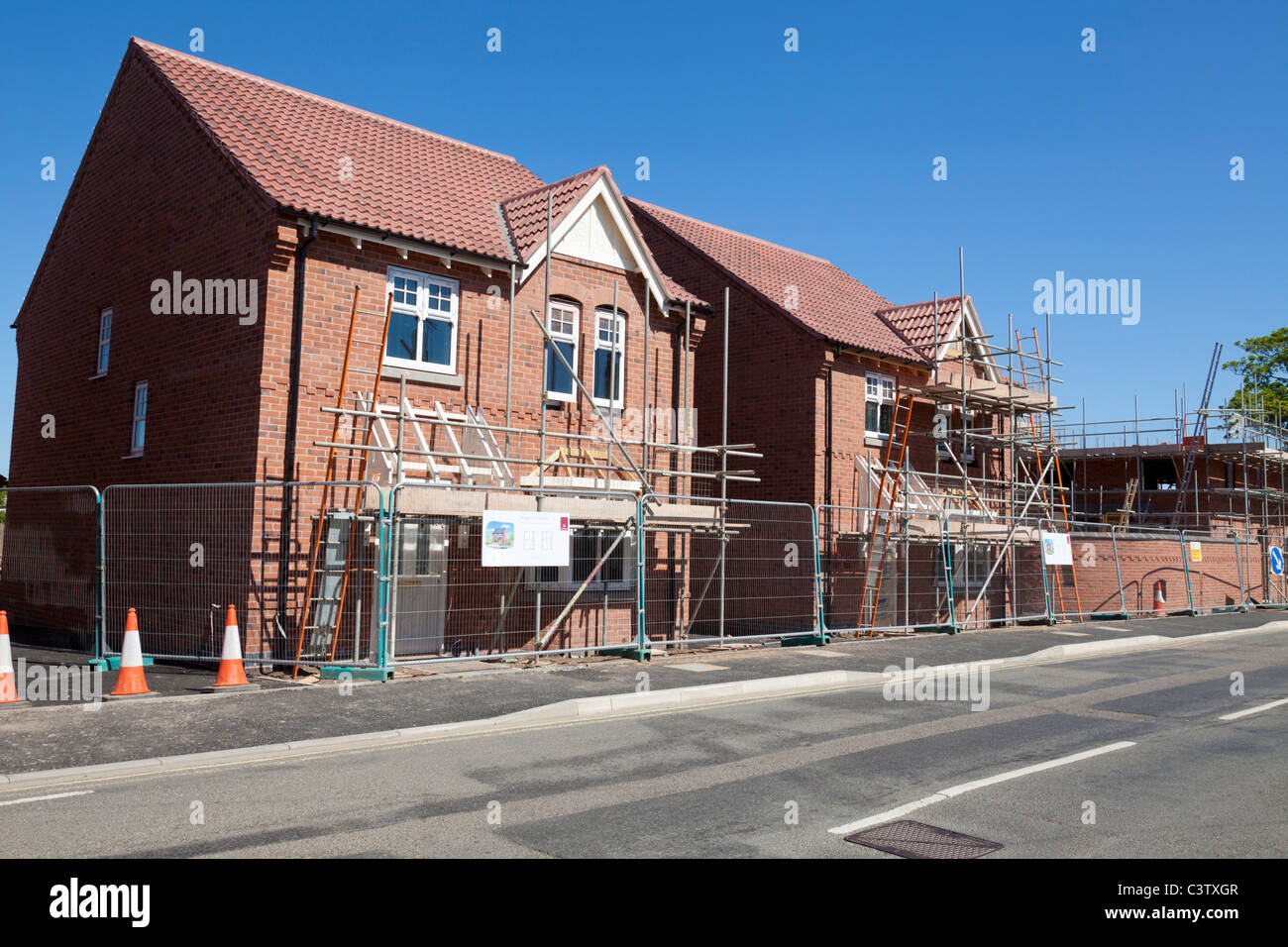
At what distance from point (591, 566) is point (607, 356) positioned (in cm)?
427

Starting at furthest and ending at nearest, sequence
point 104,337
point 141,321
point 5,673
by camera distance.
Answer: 1. point 104,337
2. point 141,321
3. point 5,673

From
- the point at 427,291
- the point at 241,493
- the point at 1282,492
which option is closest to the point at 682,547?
the point at 427,291

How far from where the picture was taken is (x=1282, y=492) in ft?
120

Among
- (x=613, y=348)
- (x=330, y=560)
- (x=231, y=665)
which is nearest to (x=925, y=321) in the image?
(x=613, y=348)

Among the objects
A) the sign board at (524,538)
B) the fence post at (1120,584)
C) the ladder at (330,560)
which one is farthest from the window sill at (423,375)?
the fence post at (1120,584)

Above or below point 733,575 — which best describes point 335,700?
below

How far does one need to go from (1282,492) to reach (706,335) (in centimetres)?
2495

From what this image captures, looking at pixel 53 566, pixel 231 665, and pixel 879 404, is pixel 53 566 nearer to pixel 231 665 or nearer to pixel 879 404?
pixel 231 665

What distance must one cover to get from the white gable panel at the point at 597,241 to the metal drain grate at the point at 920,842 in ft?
43.6

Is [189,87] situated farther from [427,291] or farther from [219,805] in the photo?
[219,805]

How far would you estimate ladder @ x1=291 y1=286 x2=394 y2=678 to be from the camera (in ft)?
43.5

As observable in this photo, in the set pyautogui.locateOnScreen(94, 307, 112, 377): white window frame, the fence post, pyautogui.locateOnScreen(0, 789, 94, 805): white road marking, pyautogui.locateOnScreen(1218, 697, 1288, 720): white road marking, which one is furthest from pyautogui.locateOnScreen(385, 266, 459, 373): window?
the fence post

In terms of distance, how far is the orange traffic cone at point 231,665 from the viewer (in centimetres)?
1120

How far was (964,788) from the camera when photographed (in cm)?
728
